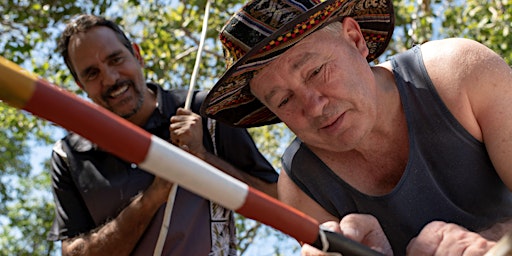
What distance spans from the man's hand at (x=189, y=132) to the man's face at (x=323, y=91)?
2.67 feet

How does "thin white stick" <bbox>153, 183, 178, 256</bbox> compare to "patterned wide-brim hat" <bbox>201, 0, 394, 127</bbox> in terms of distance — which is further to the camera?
"thin white stick" <bbox>153, 183, 178, 256</bbox>

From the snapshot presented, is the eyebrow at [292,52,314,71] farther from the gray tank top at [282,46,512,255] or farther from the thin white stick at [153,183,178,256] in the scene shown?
the thin white stick at [153,183,178,256]

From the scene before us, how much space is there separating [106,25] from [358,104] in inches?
75.6

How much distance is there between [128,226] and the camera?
288 centimetres

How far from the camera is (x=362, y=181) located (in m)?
2.07

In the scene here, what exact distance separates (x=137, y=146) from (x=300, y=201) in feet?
3.73

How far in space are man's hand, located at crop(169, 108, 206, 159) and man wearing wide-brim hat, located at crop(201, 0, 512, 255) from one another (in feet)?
2.26

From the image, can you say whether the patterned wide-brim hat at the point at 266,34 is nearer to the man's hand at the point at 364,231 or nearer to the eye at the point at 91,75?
the man's hand at the point at 364,231

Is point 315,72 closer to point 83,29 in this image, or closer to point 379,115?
point 379,115

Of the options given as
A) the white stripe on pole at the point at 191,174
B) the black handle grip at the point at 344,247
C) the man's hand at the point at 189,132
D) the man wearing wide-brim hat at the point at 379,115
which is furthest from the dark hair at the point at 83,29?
the white stripe on pole at the point at 191,174

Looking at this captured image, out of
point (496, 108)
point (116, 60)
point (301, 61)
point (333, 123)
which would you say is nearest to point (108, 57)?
point (116, 60)

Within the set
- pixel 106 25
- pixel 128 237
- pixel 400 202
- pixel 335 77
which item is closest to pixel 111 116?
pixel 335 77

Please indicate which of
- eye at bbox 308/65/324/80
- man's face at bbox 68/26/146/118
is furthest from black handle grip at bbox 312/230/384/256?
man's face at bbox 68/26/146/118

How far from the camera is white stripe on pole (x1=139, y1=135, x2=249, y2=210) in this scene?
1.02 m
